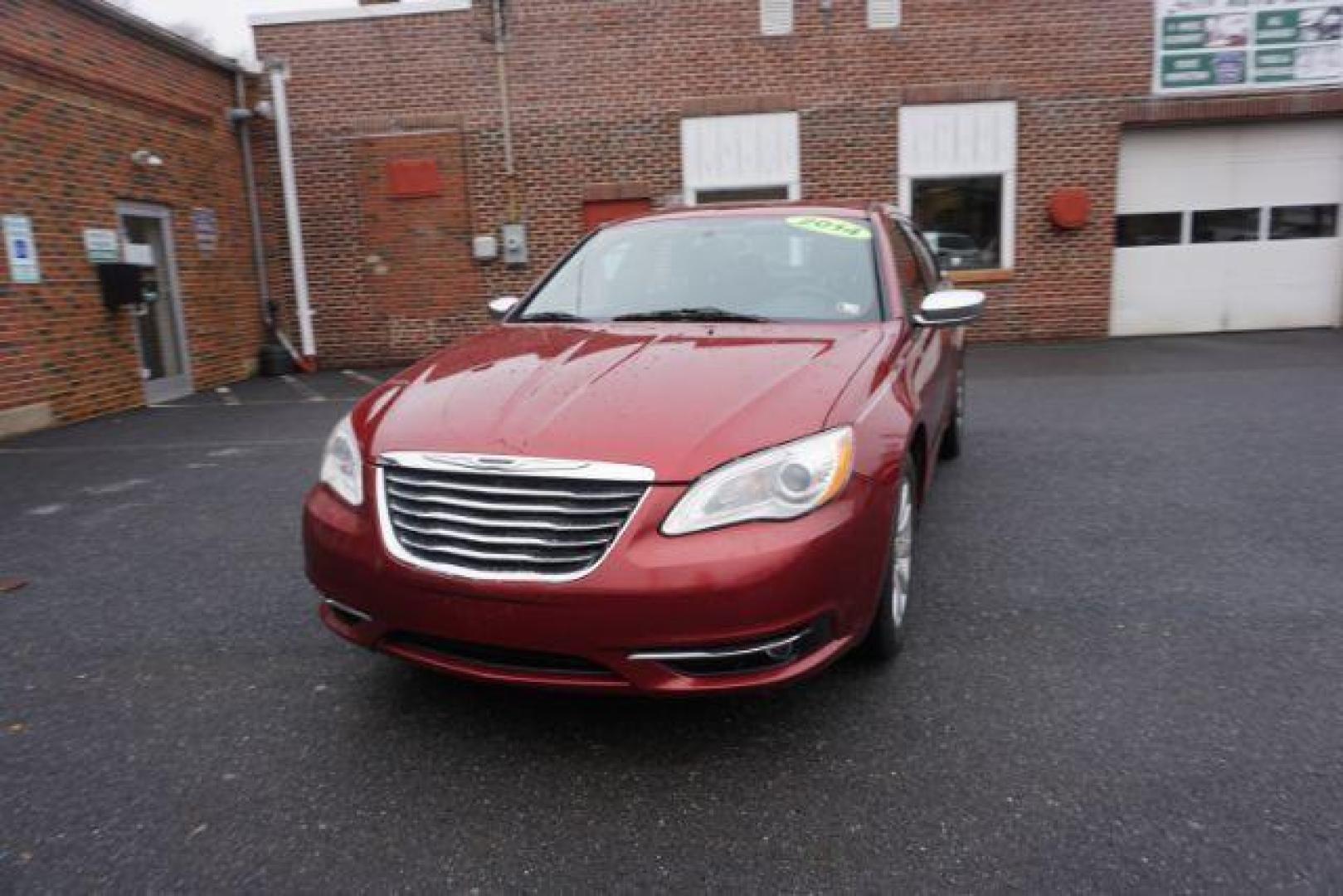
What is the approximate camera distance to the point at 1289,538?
421 centimetres

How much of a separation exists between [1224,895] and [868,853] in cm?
73

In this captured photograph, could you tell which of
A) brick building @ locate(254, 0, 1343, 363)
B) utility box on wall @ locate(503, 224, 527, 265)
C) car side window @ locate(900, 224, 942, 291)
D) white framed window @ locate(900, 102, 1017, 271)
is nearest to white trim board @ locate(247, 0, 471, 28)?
brick building @ locate(254, 0, 1343, 363)

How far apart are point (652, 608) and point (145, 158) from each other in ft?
31.5

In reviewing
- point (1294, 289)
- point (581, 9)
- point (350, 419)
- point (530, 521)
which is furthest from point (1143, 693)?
point (1294, 289)

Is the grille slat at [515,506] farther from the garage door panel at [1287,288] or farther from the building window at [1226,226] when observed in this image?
the garage door panel at [1287,288]

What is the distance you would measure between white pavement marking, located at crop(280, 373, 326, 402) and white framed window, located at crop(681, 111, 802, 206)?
5190 millimetres

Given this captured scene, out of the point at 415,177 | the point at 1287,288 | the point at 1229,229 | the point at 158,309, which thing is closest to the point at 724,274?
the point at 158,309

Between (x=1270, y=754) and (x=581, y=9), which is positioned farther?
(x=581, y=9)

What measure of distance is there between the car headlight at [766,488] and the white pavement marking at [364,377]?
8.89 metres

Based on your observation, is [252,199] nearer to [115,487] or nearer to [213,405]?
[213,405]

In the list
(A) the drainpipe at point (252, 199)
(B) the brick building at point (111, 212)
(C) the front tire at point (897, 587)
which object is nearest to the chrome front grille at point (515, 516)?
(C) the front tire at point (897, 587)

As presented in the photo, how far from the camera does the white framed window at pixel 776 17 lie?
11.5 m

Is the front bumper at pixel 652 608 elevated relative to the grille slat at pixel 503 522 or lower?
lower

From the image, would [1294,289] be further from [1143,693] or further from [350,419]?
[350,419]
